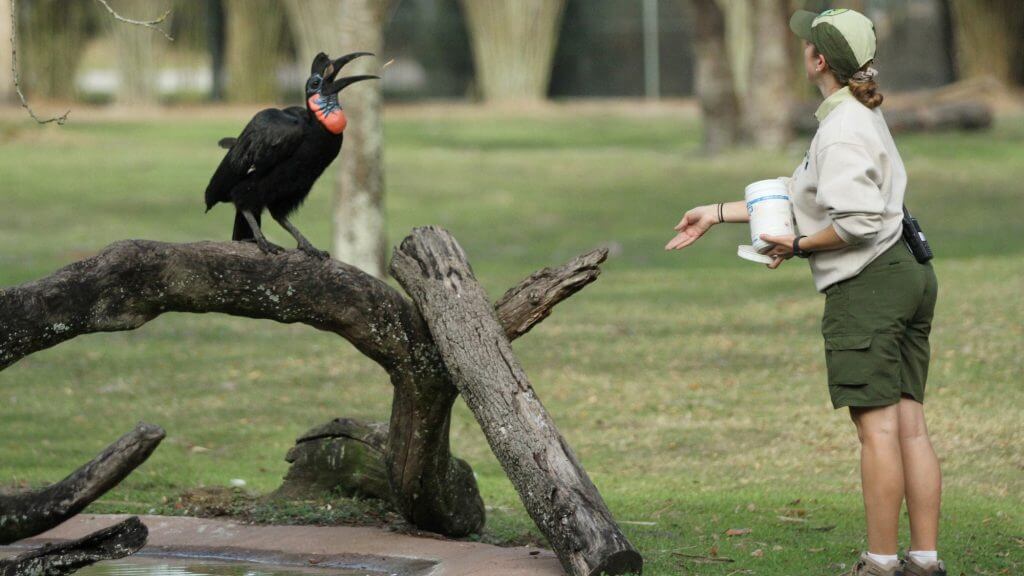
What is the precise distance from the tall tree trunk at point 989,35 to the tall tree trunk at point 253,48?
12793 mm

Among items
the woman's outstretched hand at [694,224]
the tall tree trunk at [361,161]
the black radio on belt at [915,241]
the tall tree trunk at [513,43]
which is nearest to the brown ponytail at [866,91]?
the black radio on belt at [915,241]

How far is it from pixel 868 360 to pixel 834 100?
761mm

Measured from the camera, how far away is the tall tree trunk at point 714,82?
753 inches

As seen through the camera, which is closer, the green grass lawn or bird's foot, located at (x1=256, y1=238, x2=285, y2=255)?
bird's foot, located at (x1=256, y1=238, x2=285, y2=255)

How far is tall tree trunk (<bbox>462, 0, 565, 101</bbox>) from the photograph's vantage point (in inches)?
1057

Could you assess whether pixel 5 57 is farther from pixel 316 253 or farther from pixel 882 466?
pixel 882 466

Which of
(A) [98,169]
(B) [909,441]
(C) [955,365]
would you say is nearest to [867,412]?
(B) [909,441]

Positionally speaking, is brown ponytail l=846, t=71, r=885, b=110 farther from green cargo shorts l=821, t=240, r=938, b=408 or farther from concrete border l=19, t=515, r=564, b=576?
concrete border l=19, t=515, r=564, b=576

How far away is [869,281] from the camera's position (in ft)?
13.9

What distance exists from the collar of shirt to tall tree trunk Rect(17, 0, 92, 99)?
78.0ft

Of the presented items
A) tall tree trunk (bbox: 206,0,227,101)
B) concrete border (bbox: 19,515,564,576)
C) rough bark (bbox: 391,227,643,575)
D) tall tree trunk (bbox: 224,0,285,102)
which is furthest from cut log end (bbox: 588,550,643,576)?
tall tree trunk (bbox: 206,0,227,101)

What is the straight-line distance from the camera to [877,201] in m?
4.11

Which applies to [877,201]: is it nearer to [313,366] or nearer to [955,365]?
[955,365]

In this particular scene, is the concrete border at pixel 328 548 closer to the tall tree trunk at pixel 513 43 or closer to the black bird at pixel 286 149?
the black bird at pixel 286 149
